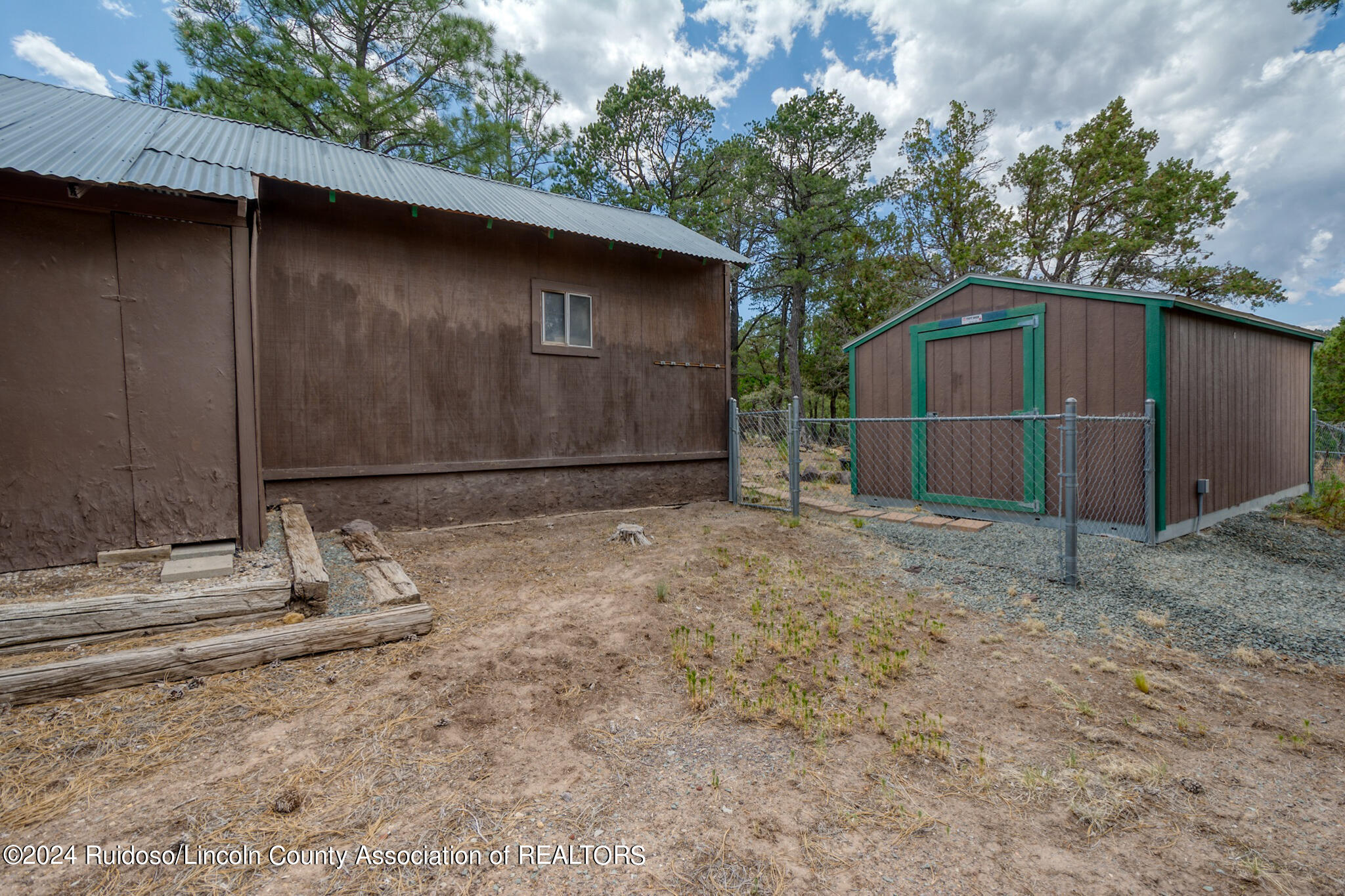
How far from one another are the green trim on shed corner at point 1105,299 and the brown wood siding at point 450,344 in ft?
9.09

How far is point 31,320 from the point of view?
3234 mm

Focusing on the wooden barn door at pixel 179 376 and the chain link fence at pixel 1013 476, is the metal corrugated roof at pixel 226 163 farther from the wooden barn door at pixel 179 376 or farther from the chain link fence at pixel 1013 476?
the chain link fence at pixel 1013 476

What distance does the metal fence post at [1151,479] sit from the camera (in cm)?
484

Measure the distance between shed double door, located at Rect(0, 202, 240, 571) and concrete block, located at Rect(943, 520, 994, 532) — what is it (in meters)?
6.28

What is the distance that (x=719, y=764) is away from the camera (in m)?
2.00

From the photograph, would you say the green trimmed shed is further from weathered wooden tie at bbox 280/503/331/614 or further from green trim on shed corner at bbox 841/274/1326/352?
weathered wooden tie at bbox 280/503/331/614

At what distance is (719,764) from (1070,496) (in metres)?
3.36

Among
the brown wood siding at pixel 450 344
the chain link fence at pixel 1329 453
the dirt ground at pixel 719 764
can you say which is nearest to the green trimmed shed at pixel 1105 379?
the chain link fence at pixel 1329 453

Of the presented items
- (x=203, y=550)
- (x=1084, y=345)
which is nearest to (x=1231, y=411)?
(x=1084, y=345)

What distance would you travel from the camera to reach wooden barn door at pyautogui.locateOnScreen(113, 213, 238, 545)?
3473 millimetres

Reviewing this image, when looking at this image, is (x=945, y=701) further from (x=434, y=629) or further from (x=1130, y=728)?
(x=434, y=629)

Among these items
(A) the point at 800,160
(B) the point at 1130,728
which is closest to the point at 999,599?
(B) the point at 1130,728

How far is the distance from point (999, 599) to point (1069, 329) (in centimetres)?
337

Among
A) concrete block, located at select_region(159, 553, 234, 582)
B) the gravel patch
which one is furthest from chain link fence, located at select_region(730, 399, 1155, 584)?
concrete block, located at select_region(159, 553, 234, 582)
